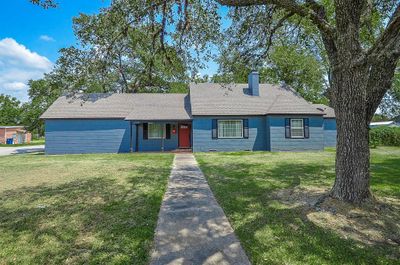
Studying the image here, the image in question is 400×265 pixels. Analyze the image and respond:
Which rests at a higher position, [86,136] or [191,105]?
[191,105]

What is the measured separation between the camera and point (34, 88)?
154 ft

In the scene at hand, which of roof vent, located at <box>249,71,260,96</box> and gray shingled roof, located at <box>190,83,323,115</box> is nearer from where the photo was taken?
gray shingled roof, located at <box>190,83,323,115</box>

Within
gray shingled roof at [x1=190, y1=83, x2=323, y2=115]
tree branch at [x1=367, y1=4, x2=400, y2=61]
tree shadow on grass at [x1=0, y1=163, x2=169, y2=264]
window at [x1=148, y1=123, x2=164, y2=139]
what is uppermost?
gray shingled roof at [x1=190, y1=83, x2=323, y2=115]

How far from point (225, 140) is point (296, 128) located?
215 inches

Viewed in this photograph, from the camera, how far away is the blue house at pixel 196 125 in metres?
19.4

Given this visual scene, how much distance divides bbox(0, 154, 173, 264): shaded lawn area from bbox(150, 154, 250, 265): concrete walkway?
0.71ft

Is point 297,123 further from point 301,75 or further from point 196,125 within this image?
point 301,75

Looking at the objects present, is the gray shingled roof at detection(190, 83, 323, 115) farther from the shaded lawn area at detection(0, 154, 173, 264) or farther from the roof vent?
the shaded lawn area at detection(0, 154, 173, 264)

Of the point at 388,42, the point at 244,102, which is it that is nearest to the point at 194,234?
the point at 388,42

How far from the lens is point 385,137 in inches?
936

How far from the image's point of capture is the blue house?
19.4 m

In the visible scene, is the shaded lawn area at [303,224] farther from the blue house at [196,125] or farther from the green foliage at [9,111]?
the green foliage at [9,111]

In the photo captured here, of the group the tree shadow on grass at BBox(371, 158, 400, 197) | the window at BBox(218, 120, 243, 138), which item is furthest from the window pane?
the tree shadow on grass at BBox(371, 158, 400, 197)

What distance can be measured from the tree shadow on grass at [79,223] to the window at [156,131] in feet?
43.4
